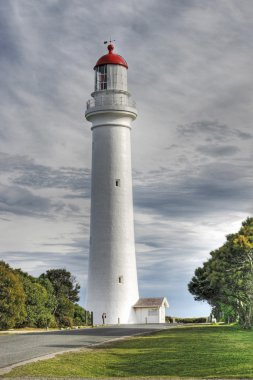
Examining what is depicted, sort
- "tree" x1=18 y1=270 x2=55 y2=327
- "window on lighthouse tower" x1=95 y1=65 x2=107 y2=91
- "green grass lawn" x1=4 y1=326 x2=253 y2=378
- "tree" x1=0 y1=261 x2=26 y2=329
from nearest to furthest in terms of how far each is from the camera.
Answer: "green grass lawn" x1=4 y1=326 x2=253 y2=378 → "tree" x1=0 y1=261 x2=26 y2=329 → "tree" x1=18 y1=270 x2=55 y2=327 → "window on lighthouse tower" x1=95 y1=65 x2=107 y2=91

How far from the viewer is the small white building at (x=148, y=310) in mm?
50875

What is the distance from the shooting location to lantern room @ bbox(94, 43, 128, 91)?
49.8m

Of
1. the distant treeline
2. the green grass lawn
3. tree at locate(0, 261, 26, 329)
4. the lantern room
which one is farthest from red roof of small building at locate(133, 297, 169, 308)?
the green grass lawn

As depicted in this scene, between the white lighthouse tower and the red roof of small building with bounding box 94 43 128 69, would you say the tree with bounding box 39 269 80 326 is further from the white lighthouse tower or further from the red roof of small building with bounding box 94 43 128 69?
the red roof of small building with bounding box 94 43 128 69

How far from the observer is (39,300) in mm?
40719

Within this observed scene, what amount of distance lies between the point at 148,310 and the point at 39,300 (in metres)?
13.1

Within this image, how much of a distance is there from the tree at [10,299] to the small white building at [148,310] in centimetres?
1539

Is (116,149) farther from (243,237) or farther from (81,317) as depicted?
(243,237)

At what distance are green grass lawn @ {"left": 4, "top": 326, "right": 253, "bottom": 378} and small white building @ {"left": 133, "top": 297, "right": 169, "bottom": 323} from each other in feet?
93.0

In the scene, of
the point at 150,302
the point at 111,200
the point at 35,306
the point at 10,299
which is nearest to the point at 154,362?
the point at 10,299

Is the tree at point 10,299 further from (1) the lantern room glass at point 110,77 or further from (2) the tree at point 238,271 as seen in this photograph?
(1) the lantern room glass at point 110,77

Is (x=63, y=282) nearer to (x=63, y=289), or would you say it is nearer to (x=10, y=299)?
(x=63, y=289)

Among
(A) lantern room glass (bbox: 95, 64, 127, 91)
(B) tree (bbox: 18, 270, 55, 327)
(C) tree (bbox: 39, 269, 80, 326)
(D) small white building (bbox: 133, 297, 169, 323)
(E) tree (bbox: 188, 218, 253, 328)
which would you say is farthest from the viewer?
(D) small white building (bbox: 133, 297, 169, 323)

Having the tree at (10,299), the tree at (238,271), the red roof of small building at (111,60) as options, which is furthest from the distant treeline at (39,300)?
the red roof of small building at (111,60)
